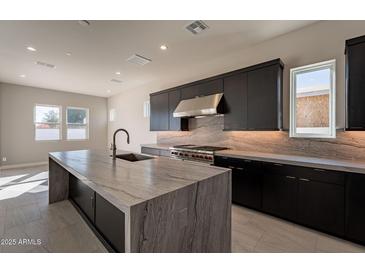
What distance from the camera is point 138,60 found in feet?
12.8

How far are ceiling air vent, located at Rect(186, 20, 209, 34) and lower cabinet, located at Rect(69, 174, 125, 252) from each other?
8.76 feet

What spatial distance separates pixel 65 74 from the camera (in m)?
4.93

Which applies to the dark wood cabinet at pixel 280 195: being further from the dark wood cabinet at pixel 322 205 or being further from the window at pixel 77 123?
the window at pixel 77 123

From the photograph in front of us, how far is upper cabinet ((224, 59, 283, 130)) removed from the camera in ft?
8.71

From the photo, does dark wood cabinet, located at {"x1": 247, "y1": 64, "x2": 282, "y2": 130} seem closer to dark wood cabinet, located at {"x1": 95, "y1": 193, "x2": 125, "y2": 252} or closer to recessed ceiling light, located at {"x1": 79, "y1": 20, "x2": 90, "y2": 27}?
dark wood cabinet, located at {"x1": 95, "y1": 193, "x2": 125, "y2": 252}

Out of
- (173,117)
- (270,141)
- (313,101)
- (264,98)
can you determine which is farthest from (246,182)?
(173,117)

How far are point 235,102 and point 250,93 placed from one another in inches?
12.4

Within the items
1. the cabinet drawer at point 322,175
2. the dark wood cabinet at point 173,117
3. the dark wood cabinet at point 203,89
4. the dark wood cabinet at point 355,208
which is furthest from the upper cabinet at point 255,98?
the dark wood cabinet at point 173,117

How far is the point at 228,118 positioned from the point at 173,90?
1746 mm

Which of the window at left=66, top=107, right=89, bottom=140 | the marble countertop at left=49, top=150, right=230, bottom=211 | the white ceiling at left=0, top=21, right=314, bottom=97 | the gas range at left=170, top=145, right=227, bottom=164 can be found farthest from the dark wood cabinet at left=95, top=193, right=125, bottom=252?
the window at left=66, top=107, right=89, bottom=140

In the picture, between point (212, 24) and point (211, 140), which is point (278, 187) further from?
point (212, 24)
